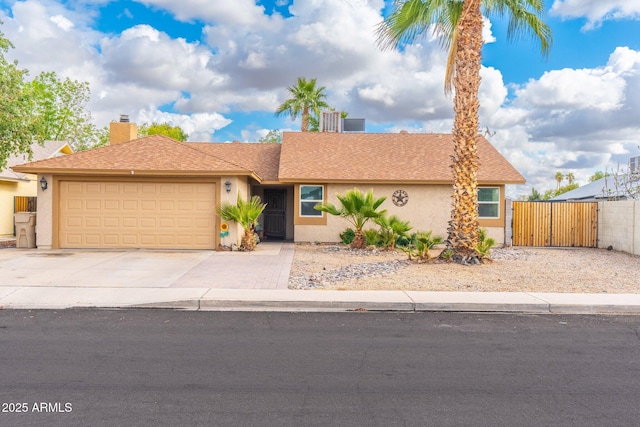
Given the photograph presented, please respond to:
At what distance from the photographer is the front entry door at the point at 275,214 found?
23.3 m

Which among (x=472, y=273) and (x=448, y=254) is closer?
(x=472, y=273)

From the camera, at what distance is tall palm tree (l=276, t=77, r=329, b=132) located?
3847 centimetres

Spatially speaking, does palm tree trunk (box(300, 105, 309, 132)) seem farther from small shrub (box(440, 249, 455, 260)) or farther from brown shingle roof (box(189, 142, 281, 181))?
small shrub (box(440, 249, 455, 260))

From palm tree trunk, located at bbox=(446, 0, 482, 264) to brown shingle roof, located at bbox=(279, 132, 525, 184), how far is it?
5813 mm

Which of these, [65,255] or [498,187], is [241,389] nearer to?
[65,255]

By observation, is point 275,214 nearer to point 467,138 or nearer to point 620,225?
point 467,138

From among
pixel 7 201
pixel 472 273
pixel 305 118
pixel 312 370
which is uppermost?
pixel 305 118

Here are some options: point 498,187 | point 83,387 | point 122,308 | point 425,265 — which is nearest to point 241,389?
point 83,387

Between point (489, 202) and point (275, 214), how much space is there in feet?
32.1

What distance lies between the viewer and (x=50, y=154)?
29031mm

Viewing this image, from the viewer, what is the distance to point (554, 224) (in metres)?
20.4

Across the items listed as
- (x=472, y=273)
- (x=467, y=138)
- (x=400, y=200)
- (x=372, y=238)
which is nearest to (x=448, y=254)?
(x=472, y=273)

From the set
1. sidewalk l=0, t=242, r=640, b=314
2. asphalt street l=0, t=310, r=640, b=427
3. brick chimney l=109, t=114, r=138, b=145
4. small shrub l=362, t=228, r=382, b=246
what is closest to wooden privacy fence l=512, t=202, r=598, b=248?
small shrub l=362, t=228, r=382, b=246

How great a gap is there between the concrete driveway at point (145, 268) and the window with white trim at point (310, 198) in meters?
3.78
